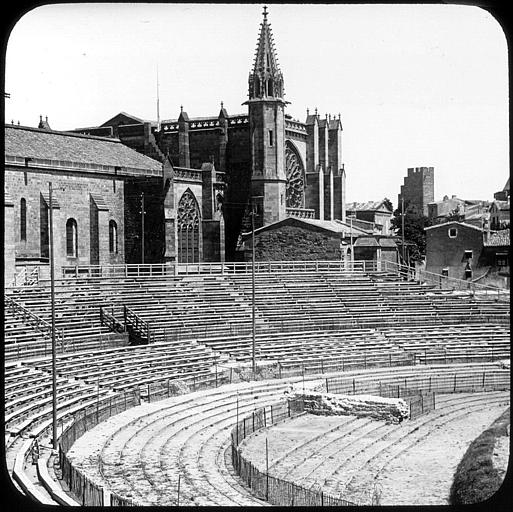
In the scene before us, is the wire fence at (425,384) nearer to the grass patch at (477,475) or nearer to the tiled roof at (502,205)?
the grass patch at (477,475)

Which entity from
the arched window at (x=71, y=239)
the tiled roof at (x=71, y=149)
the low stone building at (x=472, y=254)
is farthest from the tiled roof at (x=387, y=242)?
the arched window at (x=71, y=239)

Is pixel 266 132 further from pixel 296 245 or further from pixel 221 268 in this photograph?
pixel 221 268

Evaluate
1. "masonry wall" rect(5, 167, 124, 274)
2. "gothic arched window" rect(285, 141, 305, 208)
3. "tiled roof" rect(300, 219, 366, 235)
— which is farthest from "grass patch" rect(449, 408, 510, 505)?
"gothic arched window" rect(285, 141, 305, 208)

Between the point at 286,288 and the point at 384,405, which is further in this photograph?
the point at 286,288

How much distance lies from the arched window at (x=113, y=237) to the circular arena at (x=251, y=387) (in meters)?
2.43

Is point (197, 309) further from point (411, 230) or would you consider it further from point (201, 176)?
point (411, 230)

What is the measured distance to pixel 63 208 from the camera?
43.6m

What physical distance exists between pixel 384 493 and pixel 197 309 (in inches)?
771

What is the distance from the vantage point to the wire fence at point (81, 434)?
613 inches

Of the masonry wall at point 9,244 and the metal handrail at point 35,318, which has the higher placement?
the masonry wall at point 9,244

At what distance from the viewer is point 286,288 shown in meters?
42.5

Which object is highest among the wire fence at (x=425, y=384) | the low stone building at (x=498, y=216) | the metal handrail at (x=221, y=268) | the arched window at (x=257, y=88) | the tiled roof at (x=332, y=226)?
the arched window at (x=257, y=88)

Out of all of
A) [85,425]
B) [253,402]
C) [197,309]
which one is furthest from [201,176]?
[85,425]

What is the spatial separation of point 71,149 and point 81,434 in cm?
2682
